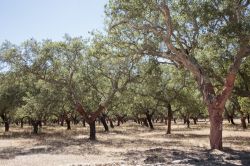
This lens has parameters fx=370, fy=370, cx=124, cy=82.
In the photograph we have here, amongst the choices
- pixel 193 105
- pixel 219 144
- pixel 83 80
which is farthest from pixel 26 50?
pixel 193 105

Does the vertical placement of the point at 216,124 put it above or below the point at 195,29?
below

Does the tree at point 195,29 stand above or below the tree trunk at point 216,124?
above

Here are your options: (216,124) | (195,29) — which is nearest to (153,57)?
(195,29)

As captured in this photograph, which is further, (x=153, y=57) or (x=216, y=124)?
(x=153, y=57)

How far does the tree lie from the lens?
18375 mm

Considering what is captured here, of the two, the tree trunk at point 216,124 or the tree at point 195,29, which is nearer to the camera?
the tree at point 195,29

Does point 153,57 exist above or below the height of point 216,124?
above

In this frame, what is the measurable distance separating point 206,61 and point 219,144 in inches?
251

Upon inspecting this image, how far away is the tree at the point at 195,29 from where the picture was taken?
60.3 ft

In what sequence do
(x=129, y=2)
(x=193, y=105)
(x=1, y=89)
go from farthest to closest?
(x=1, y=89) → (x=193, y=105) → (x=129, y=2)

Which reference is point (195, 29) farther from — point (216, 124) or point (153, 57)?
point (216, 124)

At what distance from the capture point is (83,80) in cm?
3466

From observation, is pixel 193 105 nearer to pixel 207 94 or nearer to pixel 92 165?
pixel 207 94

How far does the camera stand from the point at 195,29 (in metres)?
21.0
